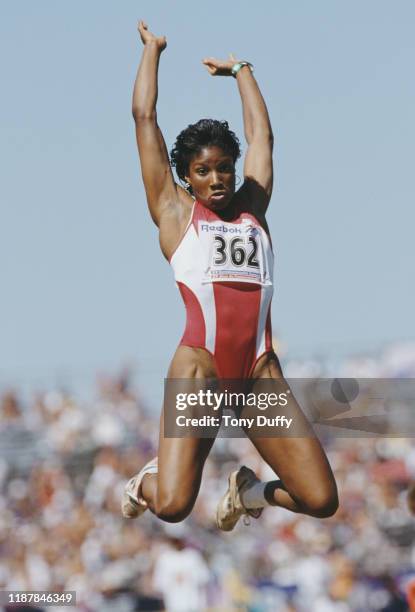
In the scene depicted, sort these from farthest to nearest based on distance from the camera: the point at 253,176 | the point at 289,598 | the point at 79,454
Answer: the point at 79,454 < the point at 289,598 < the point at 253,176

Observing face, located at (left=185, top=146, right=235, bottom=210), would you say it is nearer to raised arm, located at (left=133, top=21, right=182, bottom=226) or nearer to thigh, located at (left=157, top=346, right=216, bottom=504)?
raised arm, located at (left=133, top=21, right=182, bottom=226)

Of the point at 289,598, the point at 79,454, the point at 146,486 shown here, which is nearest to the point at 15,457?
the point at 79,454

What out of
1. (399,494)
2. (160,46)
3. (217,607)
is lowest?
(217,607)

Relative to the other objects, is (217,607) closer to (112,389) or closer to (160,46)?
(112,389)

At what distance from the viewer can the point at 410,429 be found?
45.3ft

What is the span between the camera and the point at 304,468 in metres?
7.78

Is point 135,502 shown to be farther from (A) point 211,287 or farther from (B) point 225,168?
(B) point 225,168

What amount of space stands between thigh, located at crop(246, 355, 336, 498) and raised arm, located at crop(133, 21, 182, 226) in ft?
4.74

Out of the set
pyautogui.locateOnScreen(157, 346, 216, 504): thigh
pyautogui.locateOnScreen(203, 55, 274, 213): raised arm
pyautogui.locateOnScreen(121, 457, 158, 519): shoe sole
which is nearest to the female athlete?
pyautogui.locateOnScreen(157, 346, 216, 504): thigh

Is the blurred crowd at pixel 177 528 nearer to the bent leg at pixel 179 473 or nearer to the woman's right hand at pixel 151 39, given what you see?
the bent leg at pixel 179 473

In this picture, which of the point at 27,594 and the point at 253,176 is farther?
the point at 27,594

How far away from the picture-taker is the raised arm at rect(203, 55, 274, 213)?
8.22 meters

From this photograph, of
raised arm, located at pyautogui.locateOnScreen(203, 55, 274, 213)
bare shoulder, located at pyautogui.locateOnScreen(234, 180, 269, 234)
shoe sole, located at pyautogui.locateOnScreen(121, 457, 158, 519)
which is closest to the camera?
bare shoulder, located at pyautogui.locateOnScreen(234, 180, 269, 234)

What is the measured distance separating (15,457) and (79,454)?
0.96m
